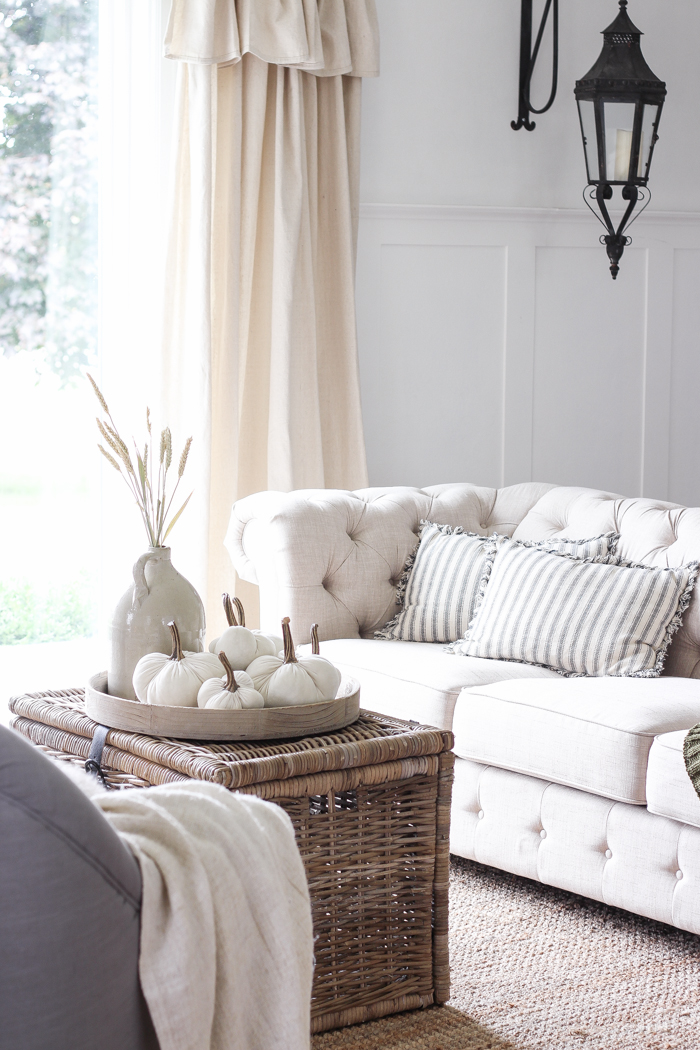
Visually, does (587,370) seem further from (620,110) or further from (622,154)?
(620,110)

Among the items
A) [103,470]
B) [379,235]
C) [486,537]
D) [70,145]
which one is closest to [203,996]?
[486,537]

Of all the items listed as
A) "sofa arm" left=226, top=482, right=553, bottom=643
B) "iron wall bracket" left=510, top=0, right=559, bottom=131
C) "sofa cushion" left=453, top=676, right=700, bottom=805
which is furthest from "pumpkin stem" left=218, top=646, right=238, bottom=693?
"iron wall bracket" left=510, top=0, right=559, bottom=131

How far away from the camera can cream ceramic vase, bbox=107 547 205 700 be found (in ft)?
5.90

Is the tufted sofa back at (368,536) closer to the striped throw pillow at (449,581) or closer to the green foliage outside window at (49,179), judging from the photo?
the striped throw pillow at (449,581)

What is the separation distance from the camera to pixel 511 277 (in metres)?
3.89

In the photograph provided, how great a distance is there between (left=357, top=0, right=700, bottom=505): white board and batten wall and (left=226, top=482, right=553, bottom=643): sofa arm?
860 millimetres

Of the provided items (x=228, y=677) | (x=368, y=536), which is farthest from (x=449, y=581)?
(x=228, y=677)

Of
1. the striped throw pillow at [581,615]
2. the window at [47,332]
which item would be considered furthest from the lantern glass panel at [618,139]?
the window at [47,332]

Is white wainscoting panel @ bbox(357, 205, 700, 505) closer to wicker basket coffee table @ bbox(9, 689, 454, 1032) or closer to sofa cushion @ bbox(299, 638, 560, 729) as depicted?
sofa cushion @ bbox(299, 638, 560, 729)

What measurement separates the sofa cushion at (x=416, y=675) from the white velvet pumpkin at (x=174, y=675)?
2.44 feet

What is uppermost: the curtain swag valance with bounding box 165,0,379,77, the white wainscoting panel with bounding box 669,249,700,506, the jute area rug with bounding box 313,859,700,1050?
the curtain swag valance with bounding box 165,0,379,77

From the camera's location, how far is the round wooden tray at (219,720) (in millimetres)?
1634

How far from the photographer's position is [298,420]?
3.56 meters

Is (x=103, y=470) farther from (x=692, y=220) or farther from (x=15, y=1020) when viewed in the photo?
(x=15, y=1020)
